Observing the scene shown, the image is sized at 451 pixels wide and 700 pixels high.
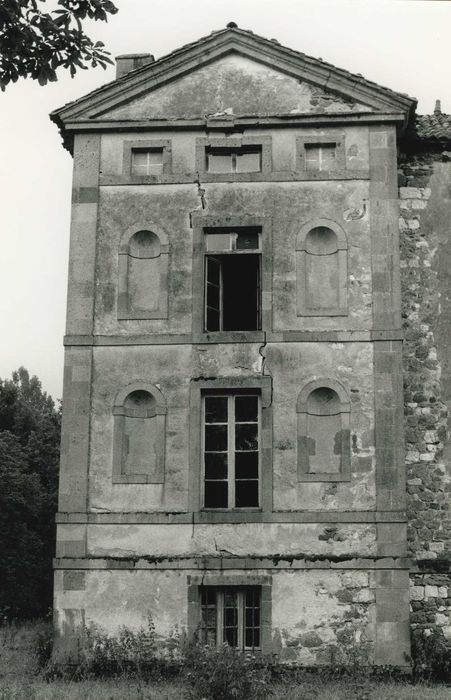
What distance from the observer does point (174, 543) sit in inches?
770

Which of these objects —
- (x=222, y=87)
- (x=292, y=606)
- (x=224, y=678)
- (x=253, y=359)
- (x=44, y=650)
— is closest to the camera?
(x=224, y=678)

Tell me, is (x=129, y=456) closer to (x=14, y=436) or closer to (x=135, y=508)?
(x=135, y=508)

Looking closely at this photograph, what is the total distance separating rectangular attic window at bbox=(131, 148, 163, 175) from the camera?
2131cm

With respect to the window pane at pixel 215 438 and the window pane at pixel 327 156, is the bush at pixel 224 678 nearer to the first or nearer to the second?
the window pane at pixel 215 438

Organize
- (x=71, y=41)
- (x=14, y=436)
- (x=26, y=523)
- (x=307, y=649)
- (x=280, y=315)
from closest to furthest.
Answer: (x=71, y=41), (x=307, y=649), (x=280, y=315), (x=26, y=523), (x=14, y=436)

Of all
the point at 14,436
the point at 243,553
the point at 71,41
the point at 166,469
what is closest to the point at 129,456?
the point at 166,469

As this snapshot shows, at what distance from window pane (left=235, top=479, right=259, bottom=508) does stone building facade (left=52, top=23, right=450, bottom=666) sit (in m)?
0.04

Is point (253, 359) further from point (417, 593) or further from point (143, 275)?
point (417, 593)

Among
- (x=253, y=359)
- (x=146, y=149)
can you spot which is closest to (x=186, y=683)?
(x=253, y=359)

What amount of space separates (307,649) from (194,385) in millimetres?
5101

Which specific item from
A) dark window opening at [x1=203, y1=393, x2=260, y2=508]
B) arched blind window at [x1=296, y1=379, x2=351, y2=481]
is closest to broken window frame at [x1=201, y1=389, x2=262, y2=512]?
dark window opening at [x1=203, y1=393, x2=260, y2=508]

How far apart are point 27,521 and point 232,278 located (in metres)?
19.0

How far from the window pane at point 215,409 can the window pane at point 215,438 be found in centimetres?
12

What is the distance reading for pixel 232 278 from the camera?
21.1m
